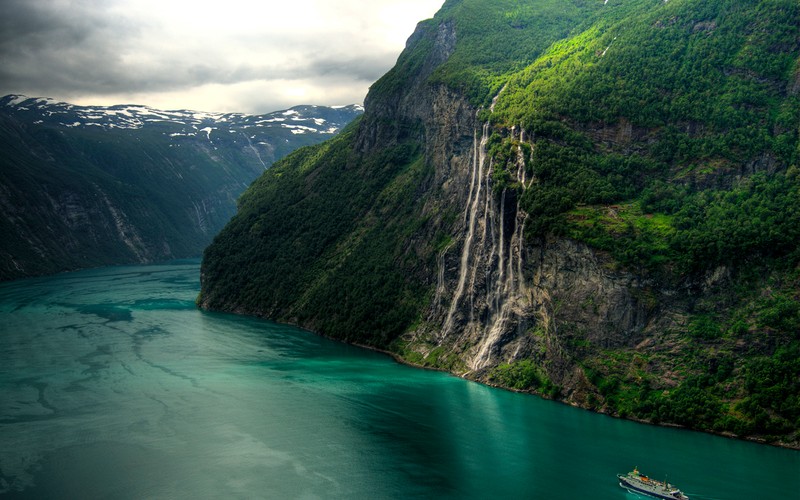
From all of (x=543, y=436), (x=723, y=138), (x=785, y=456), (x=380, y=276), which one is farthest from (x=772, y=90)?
(x=380, y=276)

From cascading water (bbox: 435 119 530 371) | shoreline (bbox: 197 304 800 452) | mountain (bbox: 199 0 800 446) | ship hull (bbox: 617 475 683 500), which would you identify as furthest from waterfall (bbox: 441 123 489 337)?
ship hull (bbox: 617 475 683 500)

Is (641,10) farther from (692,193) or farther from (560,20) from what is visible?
(692,193)

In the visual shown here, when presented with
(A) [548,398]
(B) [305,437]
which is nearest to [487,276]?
(A) [548,398]

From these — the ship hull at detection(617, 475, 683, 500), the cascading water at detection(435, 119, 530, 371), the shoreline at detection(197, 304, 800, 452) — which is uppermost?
the cascading water at detection(435, 119, 530, 371)

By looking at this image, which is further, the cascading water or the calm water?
the cascading water

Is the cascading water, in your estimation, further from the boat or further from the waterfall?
the boat

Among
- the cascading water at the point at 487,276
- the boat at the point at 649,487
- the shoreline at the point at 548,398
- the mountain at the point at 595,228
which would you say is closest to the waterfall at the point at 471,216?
the cascading water at the point at 487,276
